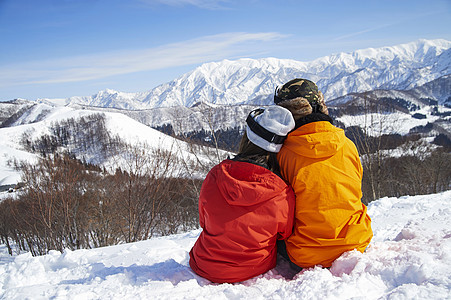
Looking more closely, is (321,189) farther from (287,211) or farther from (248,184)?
(248,184)

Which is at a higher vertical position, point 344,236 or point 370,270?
point 344,236

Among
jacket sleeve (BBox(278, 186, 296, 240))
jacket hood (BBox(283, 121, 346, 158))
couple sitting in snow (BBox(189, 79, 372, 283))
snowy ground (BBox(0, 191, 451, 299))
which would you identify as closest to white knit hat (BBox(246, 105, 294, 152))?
couple sitting in snow (BBox(189, 79, 372, 283))

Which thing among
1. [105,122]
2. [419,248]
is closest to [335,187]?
[419,248]

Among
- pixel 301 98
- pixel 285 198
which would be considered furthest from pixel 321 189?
pixel 301 98

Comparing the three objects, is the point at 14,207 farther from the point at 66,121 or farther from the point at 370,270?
the point at 66,121

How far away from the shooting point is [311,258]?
8.14 ft

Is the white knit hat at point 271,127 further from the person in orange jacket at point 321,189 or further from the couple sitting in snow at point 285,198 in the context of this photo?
the person in orange jacket at point 321,189

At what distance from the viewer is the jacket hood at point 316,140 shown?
7.53 ft

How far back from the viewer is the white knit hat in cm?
239

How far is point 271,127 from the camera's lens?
2389mm

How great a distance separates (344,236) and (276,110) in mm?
1271

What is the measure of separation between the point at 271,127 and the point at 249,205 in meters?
0.70

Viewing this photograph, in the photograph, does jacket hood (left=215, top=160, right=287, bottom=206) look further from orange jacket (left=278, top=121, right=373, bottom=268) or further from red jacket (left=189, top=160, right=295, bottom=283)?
orange jacket (left=278, top=121, right=373, bottom=268)

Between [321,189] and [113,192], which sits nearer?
[321,189]
